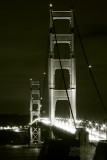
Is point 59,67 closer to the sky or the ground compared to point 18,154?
Answer: closer to the sky

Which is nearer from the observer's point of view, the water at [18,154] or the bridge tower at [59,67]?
the water at [18,154]

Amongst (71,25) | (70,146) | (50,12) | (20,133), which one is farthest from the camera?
(20,133)

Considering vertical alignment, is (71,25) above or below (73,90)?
above

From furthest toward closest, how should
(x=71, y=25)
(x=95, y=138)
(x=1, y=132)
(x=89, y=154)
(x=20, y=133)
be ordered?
(x=1, y=132) → (x=20, y=133) → (x=71, y=25) → (x=95, y=138) → (x=89, y=154)

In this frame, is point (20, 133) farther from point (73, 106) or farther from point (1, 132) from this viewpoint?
point (73, 106)

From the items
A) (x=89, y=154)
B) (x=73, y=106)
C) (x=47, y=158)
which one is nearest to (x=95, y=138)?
(x=89, y=154)

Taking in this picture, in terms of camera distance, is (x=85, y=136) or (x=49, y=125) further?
(x=49, y=125)

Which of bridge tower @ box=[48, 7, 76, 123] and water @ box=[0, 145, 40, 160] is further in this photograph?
bridge tower @ box=[48, 7, 76, 123]

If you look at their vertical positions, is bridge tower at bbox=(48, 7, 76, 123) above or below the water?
above

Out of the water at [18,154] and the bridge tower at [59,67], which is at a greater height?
the bridge tower at [59,67]

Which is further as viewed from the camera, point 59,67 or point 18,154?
point 59,67

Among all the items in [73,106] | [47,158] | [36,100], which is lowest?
[47,158]
